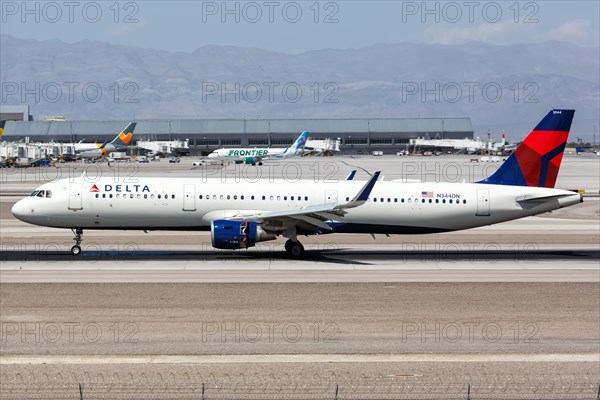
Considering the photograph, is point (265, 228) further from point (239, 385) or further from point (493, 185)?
point (239, 385)

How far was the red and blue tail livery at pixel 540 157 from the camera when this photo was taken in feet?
152

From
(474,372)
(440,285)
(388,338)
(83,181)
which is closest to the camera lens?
(474,372)

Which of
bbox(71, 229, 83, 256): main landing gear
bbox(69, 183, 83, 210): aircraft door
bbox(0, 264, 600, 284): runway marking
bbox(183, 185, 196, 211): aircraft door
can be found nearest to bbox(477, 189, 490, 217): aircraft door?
bbox(0, 264, 600, 284): runway marking

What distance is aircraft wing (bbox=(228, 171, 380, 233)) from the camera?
1665 inches

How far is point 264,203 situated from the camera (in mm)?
44875

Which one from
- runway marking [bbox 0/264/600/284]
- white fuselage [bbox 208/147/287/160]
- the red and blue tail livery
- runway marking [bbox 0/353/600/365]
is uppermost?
white fuselage [bbox 208/147/287/160]

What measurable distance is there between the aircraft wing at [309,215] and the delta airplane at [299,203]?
47 mm

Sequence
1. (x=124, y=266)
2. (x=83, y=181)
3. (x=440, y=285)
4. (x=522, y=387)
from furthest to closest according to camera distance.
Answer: (x=83, y=181)
(x=124, y=266)
(x=440, y=285)
(x=522, y=387)

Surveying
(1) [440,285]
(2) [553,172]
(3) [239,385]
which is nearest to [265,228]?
(1) [440,285]

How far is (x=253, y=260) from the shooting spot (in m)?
43.5

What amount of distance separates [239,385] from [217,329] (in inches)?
249

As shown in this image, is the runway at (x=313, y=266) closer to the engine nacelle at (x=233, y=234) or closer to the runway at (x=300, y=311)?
the runway at (x=300, y=311)

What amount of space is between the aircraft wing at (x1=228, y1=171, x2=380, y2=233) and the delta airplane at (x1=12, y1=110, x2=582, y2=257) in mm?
47

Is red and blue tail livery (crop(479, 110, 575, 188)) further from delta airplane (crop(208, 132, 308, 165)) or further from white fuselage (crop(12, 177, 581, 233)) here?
delta airplane (crop(208, 132, 308, 165))
